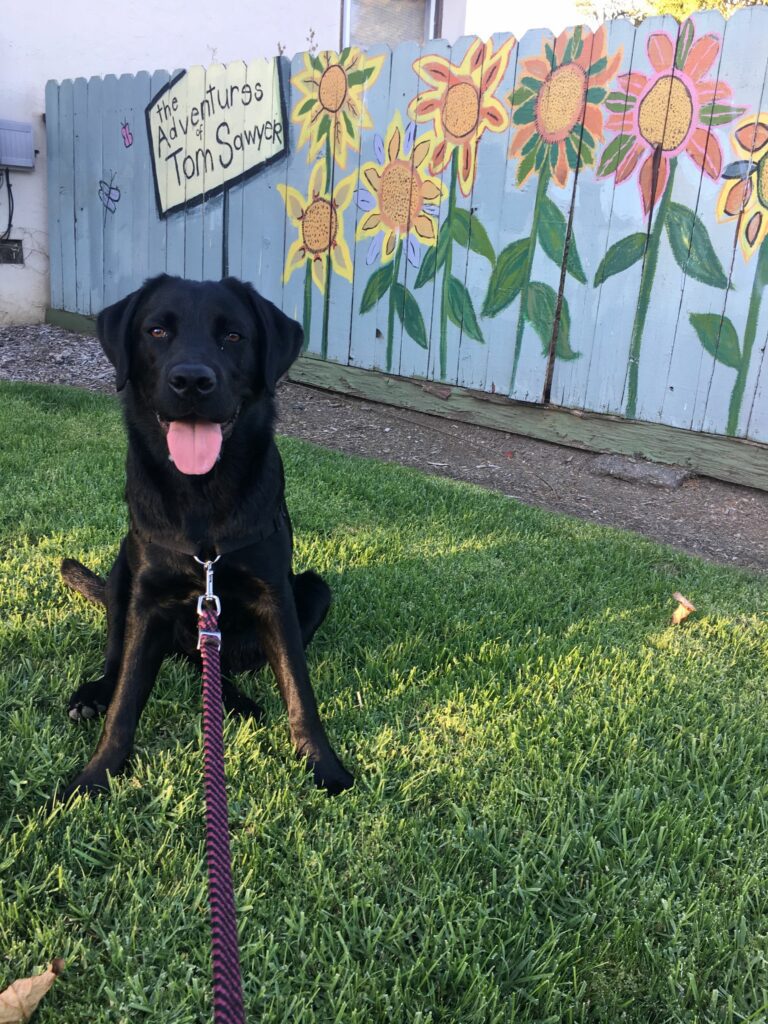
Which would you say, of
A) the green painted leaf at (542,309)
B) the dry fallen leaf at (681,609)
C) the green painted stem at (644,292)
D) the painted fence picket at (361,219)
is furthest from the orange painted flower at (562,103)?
the dry fallen leaf at (681,609)

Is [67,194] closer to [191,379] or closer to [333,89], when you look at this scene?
[333,89]

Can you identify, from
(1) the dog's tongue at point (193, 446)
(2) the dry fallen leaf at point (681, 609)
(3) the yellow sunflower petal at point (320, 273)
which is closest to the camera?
(1) the dog's tongue at point (193, 446)

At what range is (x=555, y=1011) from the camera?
1437mm

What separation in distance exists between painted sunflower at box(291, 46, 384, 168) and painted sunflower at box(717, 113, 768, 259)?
9.01 ft

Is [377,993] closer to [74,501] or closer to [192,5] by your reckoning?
[74,501]

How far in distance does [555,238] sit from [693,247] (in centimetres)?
92

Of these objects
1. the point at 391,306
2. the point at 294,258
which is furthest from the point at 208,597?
the point at 294,258

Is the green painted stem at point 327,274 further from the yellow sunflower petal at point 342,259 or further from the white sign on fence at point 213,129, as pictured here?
the white sign on fence at point 213,129

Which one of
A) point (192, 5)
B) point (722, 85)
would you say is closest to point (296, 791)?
point (722, 85)

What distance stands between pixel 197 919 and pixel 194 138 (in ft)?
23.7

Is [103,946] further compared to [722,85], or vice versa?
[722,85]

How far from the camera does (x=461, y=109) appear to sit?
18.0ft

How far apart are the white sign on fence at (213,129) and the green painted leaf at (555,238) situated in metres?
2.55

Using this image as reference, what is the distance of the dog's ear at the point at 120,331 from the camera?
2.21 metres
